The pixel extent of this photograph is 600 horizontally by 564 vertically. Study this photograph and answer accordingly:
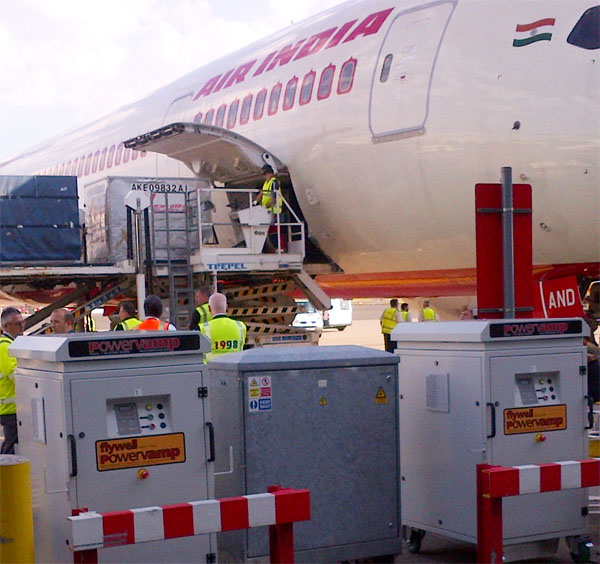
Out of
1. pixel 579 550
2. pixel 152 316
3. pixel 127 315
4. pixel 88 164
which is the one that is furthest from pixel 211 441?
pixel 88 164

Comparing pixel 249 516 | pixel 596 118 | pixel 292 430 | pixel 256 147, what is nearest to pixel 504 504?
pixel 292 430

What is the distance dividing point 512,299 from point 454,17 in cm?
491

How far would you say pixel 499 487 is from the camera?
5500 mm

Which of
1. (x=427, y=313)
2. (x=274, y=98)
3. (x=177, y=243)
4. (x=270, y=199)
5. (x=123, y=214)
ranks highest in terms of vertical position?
(x=274, y=98)

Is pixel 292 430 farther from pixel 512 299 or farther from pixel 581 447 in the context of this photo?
pixel 512 299

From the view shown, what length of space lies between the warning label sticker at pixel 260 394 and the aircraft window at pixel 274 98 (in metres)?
8.74

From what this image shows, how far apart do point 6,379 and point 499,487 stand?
13.0 feet

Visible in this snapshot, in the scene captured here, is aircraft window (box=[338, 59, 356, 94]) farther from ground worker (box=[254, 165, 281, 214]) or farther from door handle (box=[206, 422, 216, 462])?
door handle (box=[206, 422, 216, 462])

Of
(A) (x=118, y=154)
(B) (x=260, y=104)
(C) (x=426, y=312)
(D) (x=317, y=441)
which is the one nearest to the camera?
(D) (x=317, y=441)

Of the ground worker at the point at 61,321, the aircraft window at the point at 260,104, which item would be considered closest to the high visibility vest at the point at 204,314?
the ground worker at the point at 61,321

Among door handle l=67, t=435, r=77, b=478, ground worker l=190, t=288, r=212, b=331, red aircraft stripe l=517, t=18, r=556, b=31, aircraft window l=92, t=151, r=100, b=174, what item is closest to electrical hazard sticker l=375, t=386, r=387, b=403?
door handle l=67, t=435, r=77, b=478

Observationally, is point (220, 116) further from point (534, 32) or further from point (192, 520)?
point (192, 520)

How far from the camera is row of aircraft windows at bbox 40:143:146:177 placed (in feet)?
62.1

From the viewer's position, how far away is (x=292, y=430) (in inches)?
228
